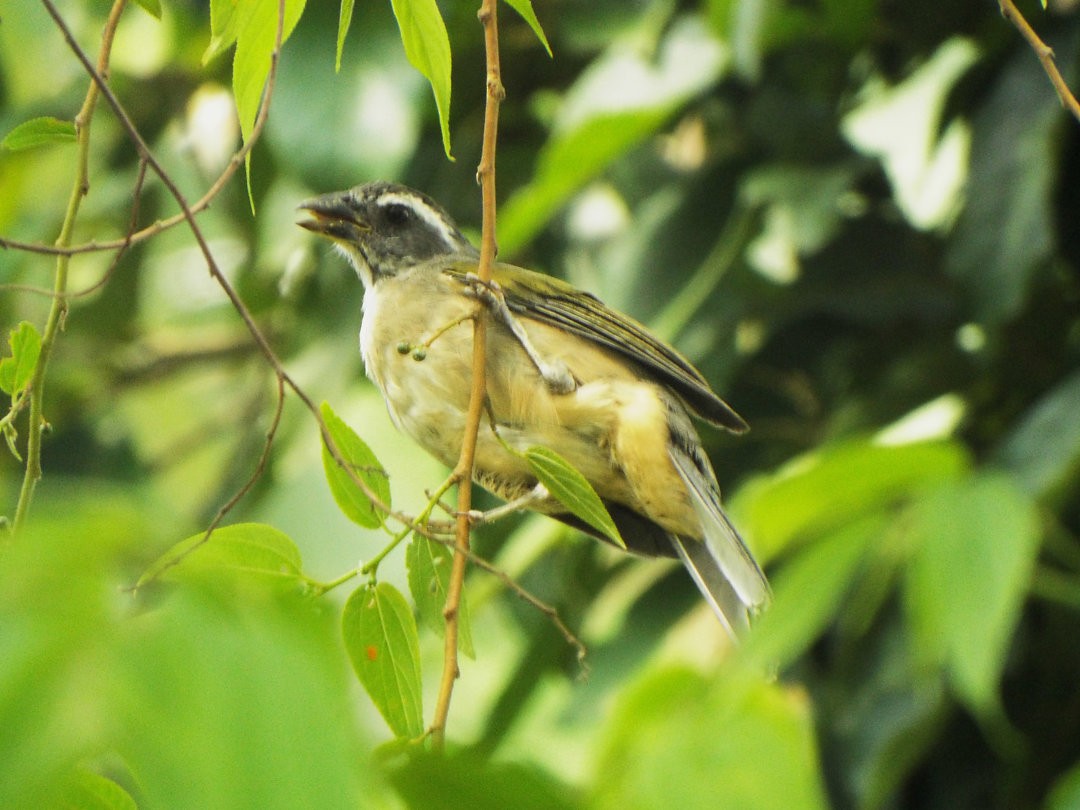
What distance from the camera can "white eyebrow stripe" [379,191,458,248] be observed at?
395 cm

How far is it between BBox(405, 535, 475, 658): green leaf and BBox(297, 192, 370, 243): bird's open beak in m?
1.80

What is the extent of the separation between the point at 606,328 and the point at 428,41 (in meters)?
1.55

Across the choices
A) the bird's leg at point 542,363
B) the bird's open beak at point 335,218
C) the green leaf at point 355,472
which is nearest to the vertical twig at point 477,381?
the green leaf at point 355,472

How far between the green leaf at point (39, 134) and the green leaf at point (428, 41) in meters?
0.53

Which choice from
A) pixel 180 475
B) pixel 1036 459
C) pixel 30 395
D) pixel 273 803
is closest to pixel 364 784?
pixel 273 803

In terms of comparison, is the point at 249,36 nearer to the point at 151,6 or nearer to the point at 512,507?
the point at 151,6

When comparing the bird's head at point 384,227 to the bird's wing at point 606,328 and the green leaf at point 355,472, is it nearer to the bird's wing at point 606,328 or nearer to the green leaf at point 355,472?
the bird's wing at point 606,328

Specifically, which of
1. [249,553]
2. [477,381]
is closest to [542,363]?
[477,381]

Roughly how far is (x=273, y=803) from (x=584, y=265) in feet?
13.8

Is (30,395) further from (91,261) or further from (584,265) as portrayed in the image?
(91,261)

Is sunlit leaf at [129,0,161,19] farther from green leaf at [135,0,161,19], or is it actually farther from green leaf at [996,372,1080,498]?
green leaf at [996,372,1080,498]

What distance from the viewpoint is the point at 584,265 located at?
5020 millimetres

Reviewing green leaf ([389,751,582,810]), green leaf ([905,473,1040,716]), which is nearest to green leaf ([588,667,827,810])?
green leaf ([389,751,582,810])

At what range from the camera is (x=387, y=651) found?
6.43 ft
